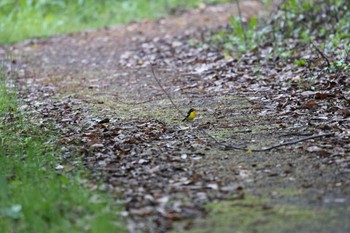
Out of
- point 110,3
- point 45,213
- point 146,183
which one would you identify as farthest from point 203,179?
point 110,3

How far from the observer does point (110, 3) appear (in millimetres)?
Result: 14641

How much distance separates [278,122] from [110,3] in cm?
1047

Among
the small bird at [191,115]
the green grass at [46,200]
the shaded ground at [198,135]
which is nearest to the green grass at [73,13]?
the shaded ground at [198,135]

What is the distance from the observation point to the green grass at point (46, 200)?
3064mm

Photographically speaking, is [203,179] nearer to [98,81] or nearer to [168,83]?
[168,83]

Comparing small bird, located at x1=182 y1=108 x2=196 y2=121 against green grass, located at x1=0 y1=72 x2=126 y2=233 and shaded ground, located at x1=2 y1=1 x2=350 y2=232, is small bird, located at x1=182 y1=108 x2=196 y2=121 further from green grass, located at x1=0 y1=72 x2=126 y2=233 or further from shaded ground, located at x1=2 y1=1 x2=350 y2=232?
green grass, located at x1=0 y1=72 x2=126 y2=233

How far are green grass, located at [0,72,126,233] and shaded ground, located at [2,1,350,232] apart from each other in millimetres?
159

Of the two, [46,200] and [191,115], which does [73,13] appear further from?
[46,200]

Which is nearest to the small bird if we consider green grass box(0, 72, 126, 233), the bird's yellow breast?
the bird's yellow breast

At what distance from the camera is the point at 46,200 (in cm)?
330

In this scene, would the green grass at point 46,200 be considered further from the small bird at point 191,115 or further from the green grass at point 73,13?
the green grass at point 73,13

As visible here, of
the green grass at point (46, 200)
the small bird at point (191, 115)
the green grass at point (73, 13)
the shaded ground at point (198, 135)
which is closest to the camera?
the green grass at point (46, 200)

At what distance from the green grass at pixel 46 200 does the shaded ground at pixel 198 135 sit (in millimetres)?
159

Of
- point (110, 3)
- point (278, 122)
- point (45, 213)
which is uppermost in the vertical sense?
point (45, 213)
